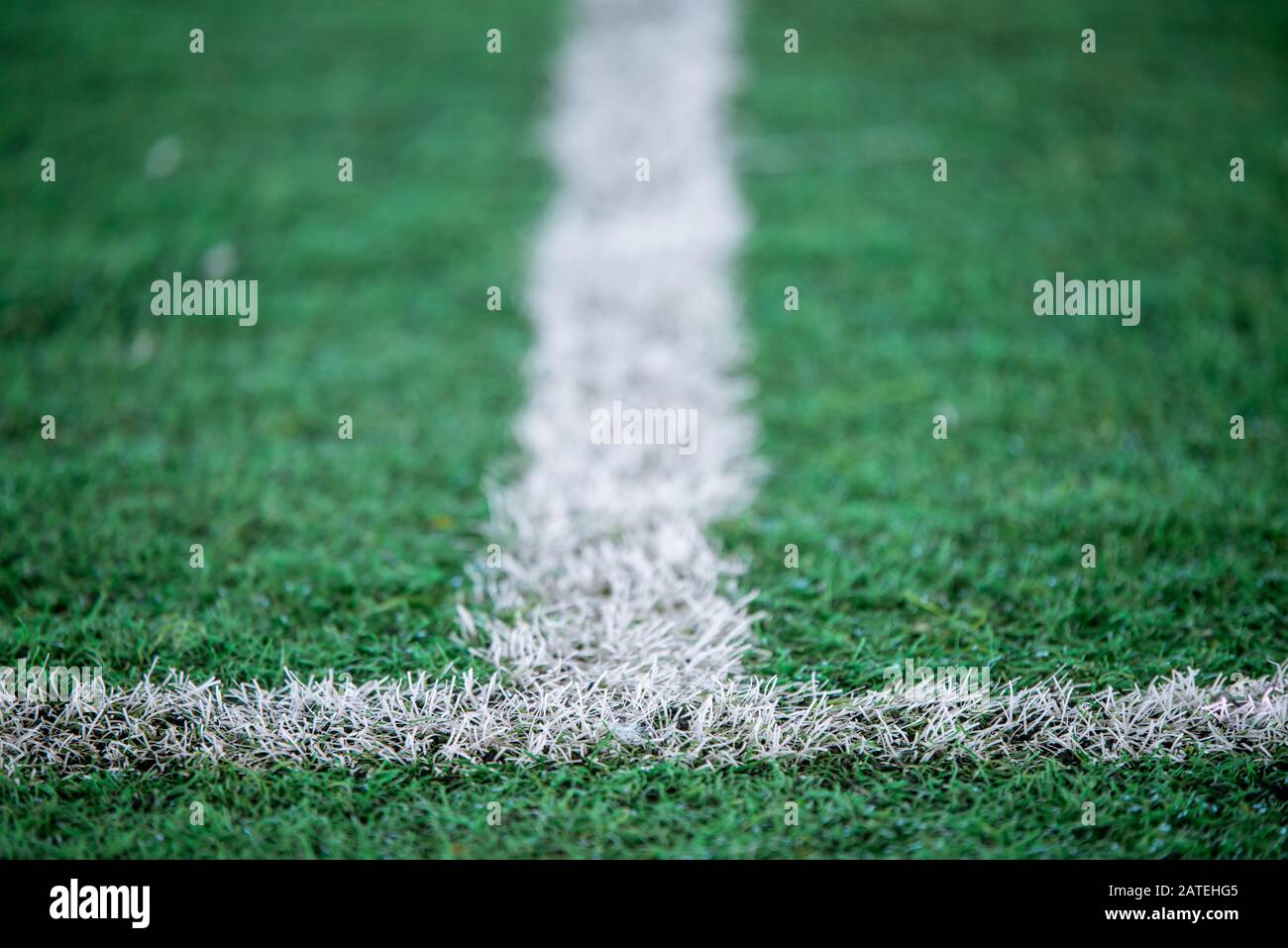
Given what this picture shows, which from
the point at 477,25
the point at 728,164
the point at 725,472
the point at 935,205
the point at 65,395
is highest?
the point at 477,25

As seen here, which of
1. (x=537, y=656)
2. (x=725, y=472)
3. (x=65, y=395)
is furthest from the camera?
(x=65, y=395)

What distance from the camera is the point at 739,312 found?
3355mm

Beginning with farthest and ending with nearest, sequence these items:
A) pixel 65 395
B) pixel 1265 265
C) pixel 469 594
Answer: pixel 1265 265, pixel 65 395, pixel 469 594

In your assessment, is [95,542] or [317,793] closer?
[317,793]

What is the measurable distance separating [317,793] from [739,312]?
6.85 ft

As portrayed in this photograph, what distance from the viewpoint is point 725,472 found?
2754 millimetres

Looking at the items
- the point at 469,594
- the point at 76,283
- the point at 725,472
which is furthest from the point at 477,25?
the point at 469,594

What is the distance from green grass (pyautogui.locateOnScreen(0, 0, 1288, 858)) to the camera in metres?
1.96

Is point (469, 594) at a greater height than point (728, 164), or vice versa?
point (728, 164)

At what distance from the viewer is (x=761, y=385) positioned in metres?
3.06

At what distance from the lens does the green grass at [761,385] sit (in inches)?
77.0

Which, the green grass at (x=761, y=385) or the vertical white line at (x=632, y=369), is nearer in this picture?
the green grass at (x=761, y=385)

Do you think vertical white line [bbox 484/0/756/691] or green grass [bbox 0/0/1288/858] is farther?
vertical white line [bbox 484/0/756/691]

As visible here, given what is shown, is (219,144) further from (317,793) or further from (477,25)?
(317,793)
